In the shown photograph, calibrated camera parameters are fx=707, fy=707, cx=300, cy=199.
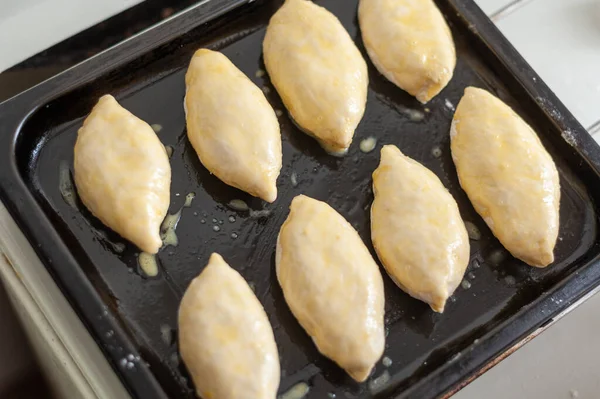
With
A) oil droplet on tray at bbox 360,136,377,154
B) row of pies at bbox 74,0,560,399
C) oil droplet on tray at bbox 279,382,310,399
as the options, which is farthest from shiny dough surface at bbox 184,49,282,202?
oil droplet on tray at bbox 279,382,310,399

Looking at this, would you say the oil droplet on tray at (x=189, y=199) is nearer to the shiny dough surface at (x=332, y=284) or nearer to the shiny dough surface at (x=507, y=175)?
the shiny dough surface at (x=332, y=284)

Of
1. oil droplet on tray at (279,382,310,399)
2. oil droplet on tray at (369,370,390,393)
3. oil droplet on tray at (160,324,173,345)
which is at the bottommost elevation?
oil droplet on tray at (279,382,310,399)

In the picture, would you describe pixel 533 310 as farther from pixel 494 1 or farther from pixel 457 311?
pixel 494 1

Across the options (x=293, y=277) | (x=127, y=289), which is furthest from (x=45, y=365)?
(x=293, y=277)

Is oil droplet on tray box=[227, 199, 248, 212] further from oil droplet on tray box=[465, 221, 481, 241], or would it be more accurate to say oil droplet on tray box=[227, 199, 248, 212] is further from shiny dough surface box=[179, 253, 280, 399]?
oil droplet on tray box=[465, 221, 481, 241]

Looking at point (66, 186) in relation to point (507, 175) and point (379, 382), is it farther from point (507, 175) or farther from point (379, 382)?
point (507, 175)

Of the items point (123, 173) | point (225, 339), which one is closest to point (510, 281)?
point (225, 339)

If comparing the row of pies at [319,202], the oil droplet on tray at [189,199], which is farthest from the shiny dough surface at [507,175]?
the oil droplet on tray at [189,199]
